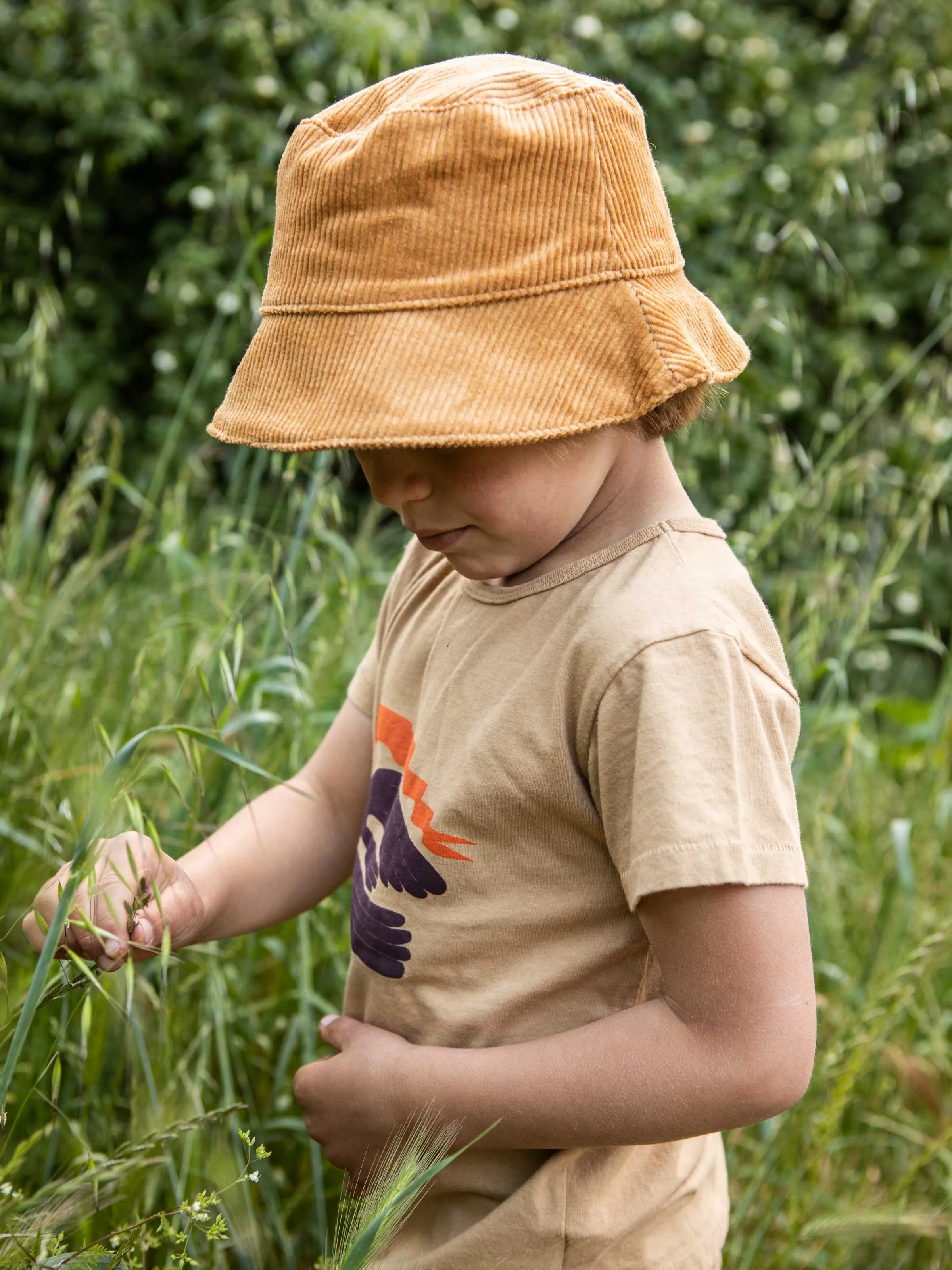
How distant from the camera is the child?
2.96ft

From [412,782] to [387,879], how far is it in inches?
3.8

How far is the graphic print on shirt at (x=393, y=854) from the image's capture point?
108 centimetres

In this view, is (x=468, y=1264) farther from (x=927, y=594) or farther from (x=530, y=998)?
(x=927, y=594)

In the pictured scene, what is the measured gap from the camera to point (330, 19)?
3.95 m

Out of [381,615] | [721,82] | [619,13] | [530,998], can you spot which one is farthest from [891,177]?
[530,998]

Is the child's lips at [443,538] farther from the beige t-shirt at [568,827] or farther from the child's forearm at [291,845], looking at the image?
the child's forearm at [291,845]

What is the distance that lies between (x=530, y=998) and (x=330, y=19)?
3703 millimetres

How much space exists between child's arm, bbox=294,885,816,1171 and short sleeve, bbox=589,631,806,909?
0.02 metres

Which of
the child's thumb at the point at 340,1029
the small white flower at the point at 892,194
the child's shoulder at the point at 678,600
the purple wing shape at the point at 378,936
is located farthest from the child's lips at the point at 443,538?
the small white flower at the point at 892,194

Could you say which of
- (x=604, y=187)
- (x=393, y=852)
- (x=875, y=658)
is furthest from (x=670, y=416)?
(x=875, y=658)

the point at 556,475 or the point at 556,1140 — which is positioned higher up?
the point at 556,475

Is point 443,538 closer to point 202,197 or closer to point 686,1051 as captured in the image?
point 686,1051

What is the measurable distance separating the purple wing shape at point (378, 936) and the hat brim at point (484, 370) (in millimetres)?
453

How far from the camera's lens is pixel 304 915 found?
1718 mm
